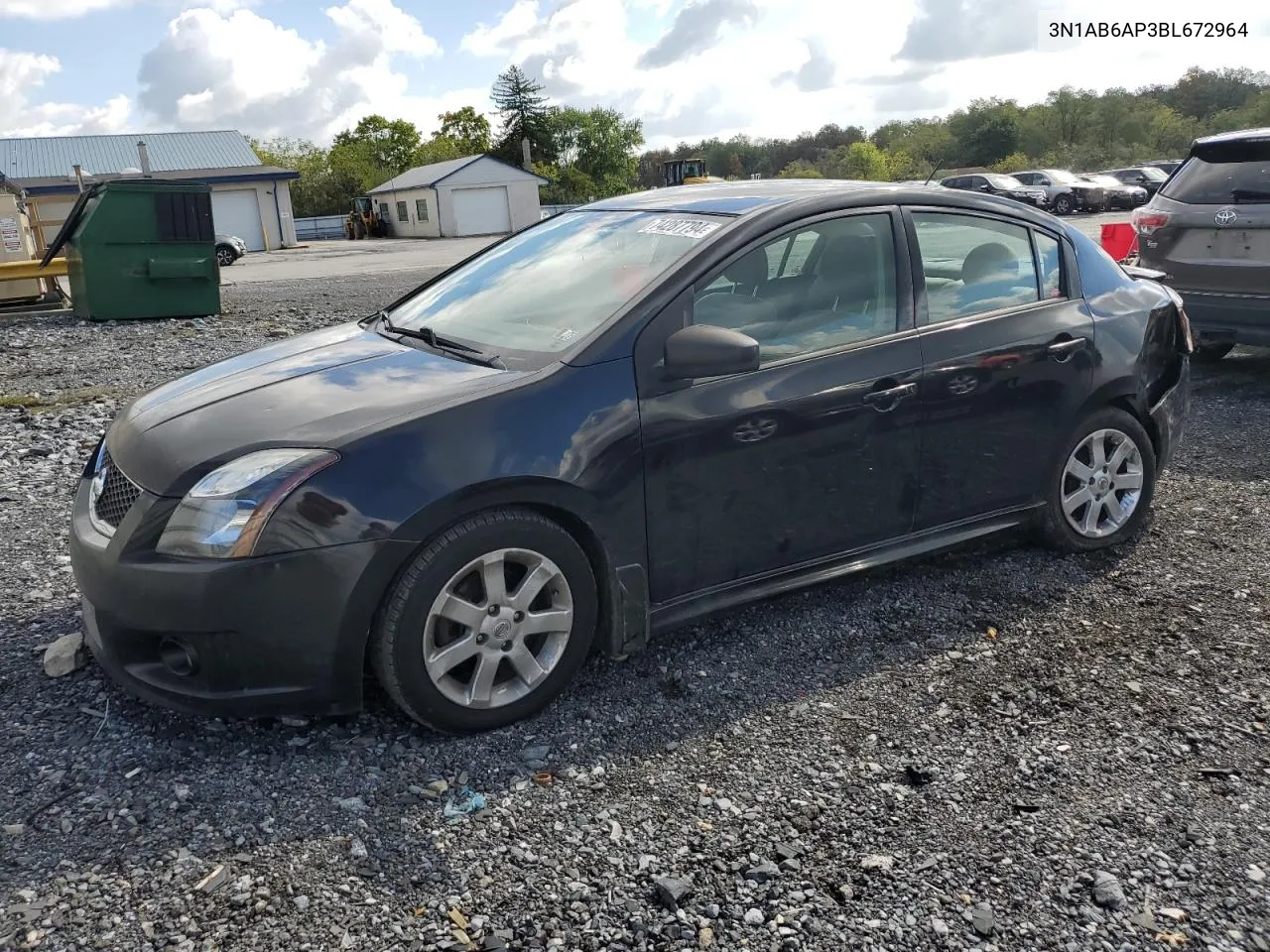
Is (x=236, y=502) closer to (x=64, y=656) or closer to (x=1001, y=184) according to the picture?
(x=64, y=656)

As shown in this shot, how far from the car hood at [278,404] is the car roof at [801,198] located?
3.90ft

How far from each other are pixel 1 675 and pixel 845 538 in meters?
3.06

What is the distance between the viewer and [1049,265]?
459cm

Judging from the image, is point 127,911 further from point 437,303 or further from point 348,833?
point 437,303

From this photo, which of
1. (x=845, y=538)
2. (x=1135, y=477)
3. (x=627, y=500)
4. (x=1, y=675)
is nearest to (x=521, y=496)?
(x=627, y=500)

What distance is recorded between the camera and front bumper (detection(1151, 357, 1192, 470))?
4859 millimetres

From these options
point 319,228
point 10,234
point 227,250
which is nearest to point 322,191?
point 319,228

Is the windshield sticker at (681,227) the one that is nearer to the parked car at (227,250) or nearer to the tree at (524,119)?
the parked car at (227,250)

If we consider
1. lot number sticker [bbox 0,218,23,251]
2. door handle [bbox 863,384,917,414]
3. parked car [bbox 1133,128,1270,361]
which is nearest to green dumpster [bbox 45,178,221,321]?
lot number sticker [bbox 0,218,23,251]

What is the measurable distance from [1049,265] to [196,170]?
50.3 m

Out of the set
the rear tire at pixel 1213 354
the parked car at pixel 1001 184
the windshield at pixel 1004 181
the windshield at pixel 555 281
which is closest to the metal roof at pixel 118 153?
the parked car at pixel 1001 184

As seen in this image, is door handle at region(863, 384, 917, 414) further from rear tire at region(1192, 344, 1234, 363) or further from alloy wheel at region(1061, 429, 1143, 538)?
rear tire at region(1192, 344, 1234, 363)

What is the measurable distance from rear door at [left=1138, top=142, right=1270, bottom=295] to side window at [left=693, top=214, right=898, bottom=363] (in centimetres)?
451

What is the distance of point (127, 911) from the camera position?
2543 mm
